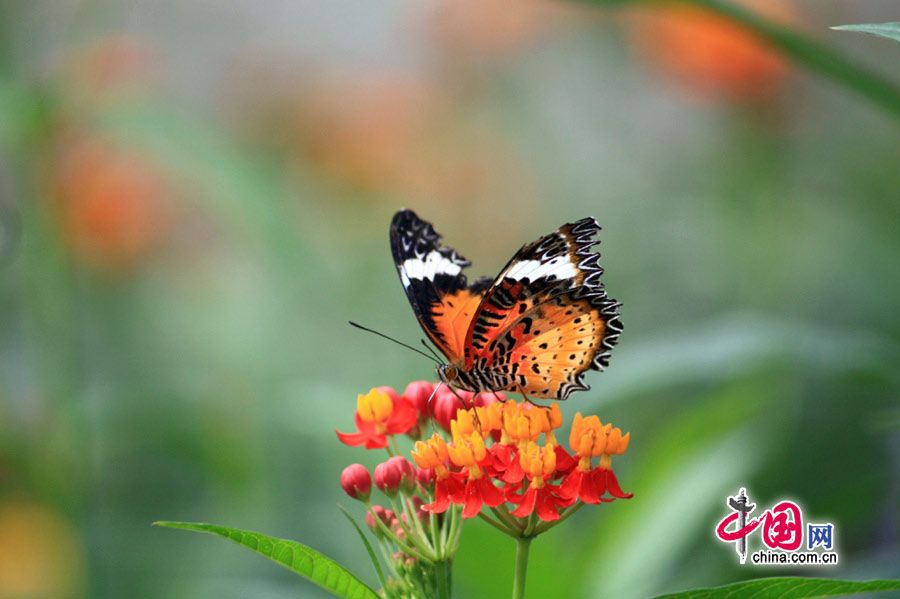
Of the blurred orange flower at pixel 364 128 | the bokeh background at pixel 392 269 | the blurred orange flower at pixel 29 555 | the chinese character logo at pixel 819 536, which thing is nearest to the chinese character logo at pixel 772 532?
the chinese character logo at pixel 819 536

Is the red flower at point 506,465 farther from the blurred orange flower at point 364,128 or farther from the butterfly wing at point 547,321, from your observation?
the blurred orange flower at point 364,128

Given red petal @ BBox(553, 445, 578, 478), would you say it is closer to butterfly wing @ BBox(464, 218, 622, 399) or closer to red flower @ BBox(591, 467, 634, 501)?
red flower @ BBox(591, 467, 634, 501)

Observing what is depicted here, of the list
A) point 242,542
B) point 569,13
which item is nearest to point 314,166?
point 569,13

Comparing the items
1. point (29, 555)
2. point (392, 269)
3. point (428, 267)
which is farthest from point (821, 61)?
point (392, 269)

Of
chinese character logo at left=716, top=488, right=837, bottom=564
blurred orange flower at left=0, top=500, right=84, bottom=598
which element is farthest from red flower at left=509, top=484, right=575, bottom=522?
blurred orange flower at left=0, top=500, right=84, bottom=598

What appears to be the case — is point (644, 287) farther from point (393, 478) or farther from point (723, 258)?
point (393, 478)

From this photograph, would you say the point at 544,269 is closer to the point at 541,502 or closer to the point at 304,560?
the point at 541,502
